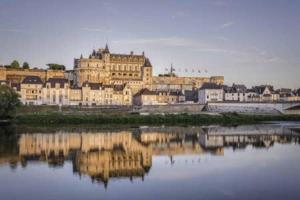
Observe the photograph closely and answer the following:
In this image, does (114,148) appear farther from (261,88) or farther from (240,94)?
(261,88)

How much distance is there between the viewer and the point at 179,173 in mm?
18031

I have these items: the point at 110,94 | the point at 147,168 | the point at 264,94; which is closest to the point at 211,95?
the point at 264,94

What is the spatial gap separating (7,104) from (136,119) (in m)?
14.1

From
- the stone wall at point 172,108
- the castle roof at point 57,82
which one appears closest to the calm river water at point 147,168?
the stone wall at point 172,108

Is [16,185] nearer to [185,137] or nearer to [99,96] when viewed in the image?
[185,137]

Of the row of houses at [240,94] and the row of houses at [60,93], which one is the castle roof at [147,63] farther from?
the row of houses at [60,93]

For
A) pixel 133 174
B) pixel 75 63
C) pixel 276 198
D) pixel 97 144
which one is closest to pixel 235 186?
pixel 276 198

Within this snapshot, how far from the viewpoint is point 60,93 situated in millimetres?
64188

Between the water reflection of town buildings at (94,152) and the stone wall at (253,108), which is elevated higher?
the stone wall at (253,108)

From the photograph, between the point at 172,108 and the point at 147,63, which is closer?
the point at 172,108

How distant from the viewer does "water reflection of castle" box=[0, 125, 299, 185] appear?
1947 cm

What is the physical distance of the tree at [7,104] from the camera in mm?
47625

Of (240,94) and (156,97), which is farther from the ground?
(240,94)

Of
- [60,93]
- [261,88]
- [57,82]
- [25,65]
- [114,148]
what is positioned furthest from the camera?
[25,65]
